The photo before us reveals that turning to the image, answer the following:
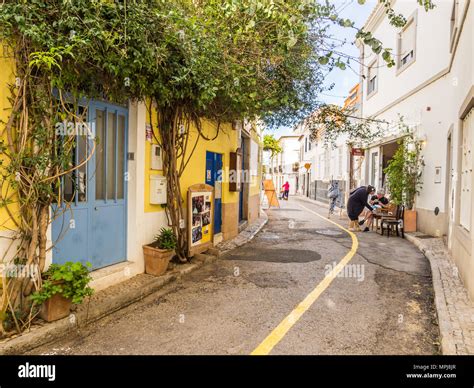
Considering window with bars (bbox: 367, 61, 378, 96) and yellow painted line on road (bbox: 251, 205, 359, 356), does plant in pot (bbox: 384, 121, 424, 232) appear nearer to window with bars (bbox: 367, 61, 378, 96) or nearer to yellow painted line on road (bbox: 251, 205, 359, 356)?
yellow painted line on road (bbox: 251, 205, 359, 356)

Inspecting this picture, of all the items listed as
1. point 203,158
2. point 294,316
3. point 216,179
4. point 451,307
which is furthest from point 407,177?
point 294,316

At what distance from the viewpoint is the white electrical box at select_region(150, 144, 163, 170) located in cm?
615

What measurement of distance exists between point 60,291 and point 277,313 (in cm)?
263

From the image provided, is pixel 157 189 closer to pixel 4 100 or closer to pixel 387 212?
pixel 4 100

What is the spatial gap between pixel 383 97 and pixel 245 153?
6.85 metres

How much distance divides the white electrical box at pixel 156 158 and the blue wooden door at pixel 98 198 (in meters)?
0.53

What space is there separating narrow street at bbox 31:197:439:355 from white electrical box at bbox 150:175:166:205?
147 cm

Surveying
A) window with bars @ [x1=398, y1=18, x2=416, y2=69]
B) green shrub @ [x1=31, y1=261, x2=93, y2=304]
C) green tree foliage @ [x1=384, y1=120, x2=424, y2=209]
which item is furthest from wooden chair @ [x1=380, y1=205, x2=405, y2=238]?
green shrub @ [x1=31, y1=261, x2=93, y2=304]

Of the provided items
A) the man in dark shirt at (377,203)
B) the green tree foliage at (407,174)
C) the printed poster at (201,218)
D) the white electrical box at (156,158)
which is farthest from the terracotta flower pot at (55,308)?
the green tree foliage at (407,174)

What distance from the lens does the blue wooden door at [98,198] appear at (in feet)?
15.3

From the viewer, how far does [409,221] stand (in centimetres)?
1107

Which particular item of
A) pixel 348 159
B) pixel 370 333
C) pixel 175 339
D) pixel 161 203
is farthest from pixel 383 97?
pixel 175 339
